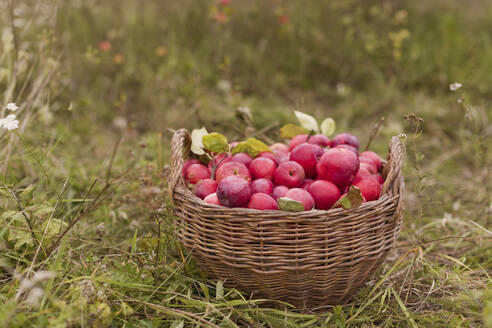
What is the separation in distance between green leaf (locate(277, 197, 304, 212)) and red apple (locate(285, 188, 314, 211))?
4.0 inches

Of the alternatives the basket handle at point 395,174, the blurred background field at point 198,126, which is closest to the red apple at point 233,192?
the blurred background field at point 198,126

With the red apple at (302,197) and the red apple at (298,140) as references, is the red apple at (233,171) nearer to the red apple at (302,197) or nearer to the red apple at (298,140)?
the red apple at (302,197)

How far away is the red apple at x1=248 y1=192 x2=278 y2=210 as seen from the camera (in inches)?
59.6

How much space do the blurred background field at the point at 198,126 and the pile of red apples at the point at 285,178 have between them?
0.20 meters

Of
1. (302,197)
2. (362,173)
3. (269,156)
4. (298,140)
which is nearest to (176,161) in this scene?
(269,156)

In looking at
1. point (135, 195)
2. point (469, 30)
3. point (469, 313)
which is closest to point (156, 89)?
point (135, 195)

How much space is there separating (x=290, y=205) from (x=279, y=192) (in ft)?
0.69

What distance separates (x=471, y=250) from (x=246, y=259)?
4.04 ft

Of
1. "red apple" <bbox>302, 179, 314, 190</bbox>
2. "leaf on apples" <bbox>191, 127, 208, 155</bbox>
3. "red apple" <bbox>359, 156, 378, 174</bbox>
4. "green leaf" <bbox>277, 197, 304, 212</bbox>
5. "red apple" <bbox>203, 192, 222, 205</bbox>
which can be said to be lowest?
"red apple" <bbox>359, 156, 378, 174</bbox>

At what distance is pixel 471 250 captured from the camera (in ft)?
6.87

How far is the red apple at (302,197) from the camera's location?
1521mm

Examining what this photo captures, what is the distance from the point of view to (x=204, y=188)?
1.67 metres

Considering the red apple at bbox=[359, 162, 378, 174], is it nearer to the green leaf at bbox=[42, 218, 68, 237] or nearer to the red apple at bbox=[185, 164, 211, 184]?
the red apple at bbox=[185, 164, 211, 184]

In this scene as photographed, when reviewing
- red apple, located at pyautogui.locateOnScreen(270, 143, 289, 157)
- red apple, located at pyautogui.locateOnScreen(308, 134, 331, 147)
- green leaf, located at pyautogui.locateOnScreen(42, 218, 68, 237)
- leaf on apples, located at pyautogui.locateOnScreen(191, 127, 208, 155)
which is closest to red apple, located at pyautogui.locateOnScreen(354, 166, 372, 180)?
red apple, located at pyautogui.locateOnScreen(308, 134, 331, 147)
